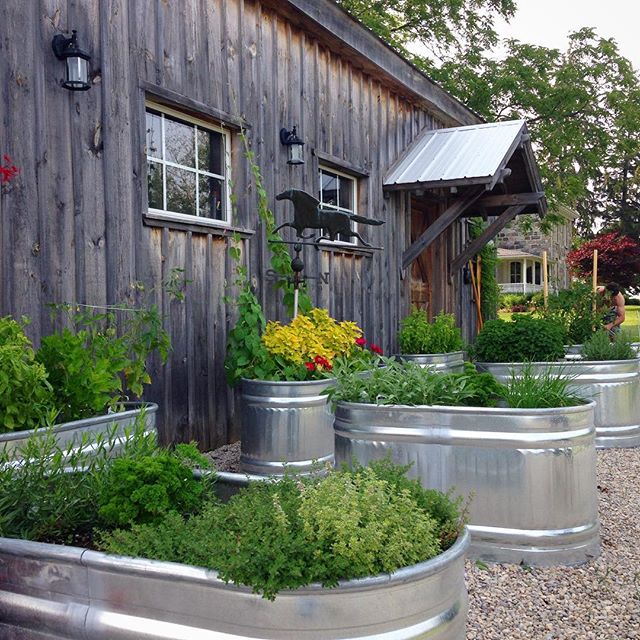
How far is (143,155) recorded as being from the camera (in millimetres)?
4605

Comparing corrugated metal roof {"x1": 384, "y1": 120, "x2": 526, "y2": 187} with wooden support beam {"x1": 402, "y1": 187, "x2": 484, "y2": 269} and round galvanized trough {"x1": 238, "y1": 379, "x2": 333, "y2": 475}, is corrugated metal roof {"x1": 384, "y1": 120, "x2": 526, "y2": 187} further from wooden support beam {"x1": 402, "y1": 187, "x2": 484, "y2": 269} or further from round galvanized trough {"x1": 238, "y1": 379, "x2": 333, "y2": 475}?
round galvanized trough {"x1": 238, "y1": 379, "x2": 333, "y2": 475}

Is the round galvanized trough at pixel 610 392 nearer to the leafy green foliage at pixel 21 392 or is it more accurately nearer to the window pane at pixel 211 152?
the window pane at pixel 211 152

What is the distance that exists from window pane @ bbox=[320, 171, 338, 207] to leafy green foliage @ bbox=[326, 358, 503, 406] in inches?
148

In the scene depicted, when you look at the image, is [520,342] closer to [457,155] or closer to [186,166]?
[186,166]

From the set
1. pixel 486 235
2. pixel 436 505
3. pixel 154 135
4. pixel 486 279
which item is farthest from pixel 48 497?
pixel 486 279

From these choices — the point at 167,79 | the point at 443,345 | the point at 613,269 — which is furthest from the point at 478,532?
the point at 613,269

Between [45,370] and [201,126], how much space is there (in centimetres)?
283

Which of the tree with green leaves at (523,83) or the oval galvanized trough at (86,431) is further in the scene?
the tree with green leaves at (523,83)

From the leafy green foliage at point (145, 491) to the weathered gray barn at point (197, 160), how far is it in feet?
6.34

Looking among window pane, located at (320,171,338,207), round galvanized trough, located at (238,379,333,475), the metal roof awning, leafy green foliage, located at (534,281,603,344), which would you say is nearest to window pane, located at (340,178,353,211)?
window pane, located at (320,171,338,207)

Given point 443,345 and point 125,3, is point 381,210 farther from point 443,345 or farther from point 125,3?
point 125,3

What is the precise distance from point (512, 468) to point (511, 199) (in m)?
6.41

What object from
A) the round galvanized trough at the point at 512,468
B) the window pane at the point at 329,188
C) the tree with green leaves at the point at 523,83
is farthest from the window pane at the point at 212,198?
the tree with green leaves at the point at 523,83

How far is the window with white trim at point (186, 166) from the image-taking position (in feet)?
16.0
